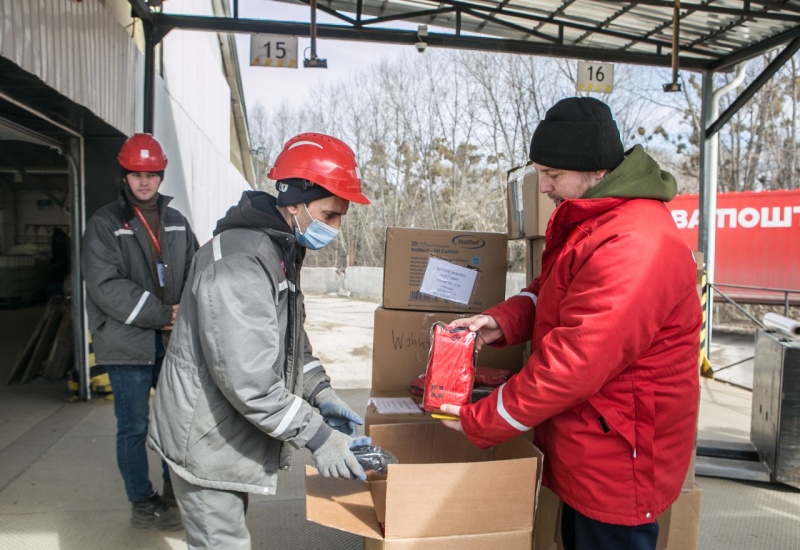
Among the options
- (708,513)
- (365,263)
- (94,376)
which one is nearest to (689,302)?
(708,513)

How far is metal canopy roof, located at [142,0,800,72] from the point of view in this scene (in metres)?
5.46

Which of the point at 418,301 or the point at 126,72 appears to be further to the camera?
the point at 126,72

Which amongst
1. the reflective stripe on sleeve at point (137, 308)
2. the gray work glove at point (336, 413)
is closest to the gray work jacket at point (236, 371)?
the gray work glove at point (336, 413)

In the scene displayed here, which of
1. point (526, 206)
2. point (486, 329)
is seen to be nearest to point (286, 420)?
point (486, 329)

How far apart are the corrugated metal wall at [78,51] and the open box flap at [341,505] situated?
77.2 inches

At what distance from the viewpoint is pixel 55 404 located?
519 centimetres

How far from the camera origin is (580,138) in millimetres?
1718

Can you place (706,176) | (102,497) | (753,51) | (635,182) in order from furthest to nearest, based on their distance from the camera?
(706,176) → (753,51) → (102,497) → (635,182)

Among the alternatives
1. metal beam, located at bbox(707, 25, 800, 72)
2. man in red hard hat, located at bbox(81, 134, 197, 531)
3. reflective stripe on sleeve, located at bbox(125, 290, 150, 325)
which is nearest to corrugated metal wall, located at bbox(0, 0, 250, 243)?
man in red hard hat, located at bbox(81, 134, 197, 531)

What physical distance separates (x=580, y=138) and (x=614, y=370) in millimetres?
650

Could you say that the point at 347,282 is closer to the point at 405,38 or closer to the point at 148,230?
the point at 405,38

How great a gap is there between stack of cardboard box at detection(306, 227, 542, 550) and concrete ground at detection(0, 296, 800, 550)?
954 millimetres

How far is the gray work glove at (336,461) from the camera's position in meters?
1.76

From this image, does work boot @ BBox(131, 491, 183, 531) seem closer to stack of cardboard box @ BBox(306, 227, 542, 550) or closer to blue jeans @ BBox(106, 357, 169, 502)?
blue jeans @ BBox(106, 357, 169, 502)
